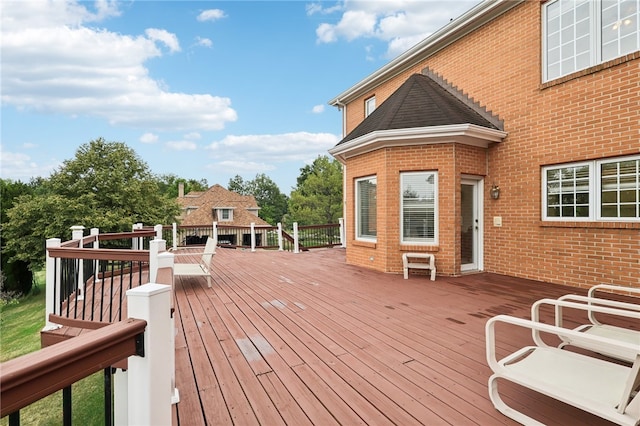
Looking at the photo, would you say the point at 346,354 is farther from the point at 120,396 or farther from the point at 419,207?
the point at 419,207

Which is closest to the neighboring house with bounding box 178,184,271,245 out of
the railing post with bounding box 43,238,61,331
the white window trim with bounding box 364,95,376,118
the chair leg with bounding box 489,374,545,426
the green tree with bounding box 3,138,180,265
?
the green tree with bounding box 3,138,180,265

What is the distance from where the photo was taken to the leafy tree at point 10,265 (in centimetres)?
1845

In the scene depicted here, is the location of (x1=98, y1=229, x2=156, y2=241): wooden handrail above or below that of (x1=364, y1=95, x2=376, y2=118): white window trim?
below

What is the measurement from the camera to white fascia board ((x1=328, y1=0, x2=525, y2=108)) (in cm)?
683

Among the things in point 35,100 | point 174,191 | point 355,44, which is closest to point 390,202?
point 355,44

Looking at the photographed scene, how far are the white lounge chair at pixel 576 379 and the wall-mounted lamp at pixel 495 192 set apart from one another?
5.27 m

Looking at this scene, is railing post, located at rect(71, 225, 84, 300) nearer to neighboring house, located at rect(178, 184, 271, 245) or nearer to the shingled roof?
the shingled roof

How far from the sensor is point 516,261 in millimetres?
6629

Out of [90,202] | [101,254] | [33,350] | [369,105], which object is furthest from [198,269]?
[90,202]

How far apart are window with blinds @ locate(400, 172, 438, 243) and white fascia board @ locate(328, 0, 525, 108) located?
3934 millimetres

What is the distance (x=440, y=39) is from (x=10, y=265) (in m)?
26.2

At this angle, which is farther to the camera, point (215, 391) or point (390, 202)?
point (390, 202)

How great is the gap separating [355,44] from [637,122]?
11.6m

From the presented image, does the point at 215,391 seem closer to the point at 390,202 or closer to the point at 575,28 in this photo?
the point at 390,202
